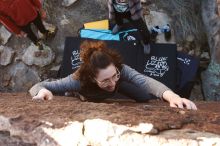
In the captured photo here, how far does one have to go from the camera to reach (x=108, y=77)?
2383 millimetres

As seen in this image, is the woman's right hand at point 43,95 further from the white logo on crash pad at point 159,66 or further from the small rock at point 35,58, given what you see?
the small rock at point 35,58

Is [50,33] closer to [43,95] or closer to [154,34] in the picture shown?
[154,34]

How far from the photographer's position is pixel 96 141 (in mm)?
1668

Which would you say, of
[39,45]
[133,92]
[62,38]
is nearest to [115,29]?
[62,38]

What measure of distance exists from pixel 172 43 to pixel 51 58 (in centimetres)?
134

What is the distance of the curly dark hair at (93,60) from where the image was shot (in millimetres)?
2387

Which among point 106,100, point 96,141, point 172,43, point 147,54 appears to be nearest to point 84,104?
point 96,141

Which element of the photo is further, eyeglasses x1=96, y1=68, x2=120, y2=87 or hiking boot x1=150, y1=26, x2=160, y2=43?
hiking boot x1=150, y1=26, x2=160, y2=43

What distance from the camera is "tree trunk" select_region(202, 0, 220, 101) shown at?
14.1 ft

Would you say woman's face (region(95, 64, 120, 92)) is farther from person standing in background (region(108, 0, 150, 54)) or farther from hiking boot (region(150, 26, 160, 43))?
hiking boot (region(150, 26, 160, 43))

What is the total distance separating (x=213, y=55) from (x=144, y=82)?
213 centimetres

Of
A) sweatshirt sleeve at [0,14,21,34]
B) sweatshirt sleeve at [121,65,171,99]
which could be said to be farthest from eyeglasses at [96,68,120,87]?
sweatshirt sleeve at [0,14,21,34]

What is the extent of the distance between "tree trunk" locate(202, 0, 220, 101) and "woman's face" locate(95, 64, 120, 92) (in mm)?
2105

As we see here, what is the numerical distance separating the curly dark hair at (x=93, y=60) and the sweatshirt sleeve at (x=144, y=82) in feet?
0.24
